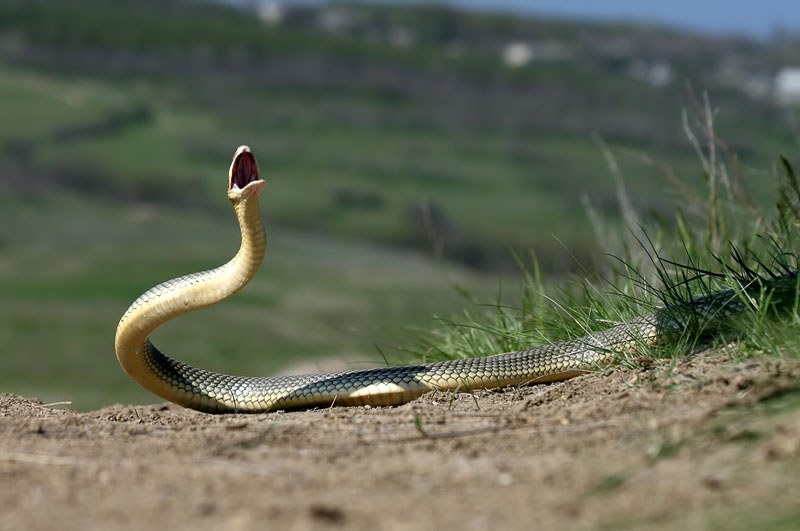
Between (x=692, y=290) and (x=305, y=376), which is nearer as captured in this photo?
(x=692, y=290)

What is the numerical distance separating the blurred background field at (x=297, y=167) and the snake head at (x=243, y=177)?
1897 mm

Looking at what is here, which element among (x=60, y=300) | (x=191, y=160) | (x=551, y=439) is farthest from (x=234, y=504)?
(x=191, y=160)

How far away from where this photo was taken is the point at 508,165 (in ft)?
251

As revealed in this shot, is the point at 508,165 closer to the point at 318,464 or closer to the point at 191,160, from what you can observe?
the point at 191,160

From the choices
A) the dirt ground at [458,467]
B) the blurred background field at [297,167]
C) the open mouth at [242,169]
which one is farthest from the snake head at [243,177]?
the blurred background field at [297,167]

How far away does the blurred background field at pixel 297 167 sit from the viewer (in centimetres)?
2739

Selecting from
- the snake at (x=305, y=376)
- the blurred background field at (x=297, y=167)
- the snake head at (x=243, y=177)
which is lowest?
the blurred background field at (x=297, y=167)

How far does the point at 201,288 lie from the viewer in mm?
6629

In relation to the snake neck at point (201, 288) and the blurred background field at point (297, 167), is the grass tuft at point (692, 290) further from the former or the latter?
the snake neck at point (201, 288)

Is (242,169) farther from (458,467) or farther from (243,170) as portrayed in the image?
(458,467)

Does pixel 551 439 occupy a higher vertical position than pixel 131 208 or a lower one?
higher

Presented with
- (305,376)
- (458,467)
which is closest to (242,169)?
(305,376)

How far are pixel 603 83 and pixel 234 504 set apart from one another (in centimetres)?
10432

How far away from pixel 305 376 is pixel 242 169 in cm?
135
